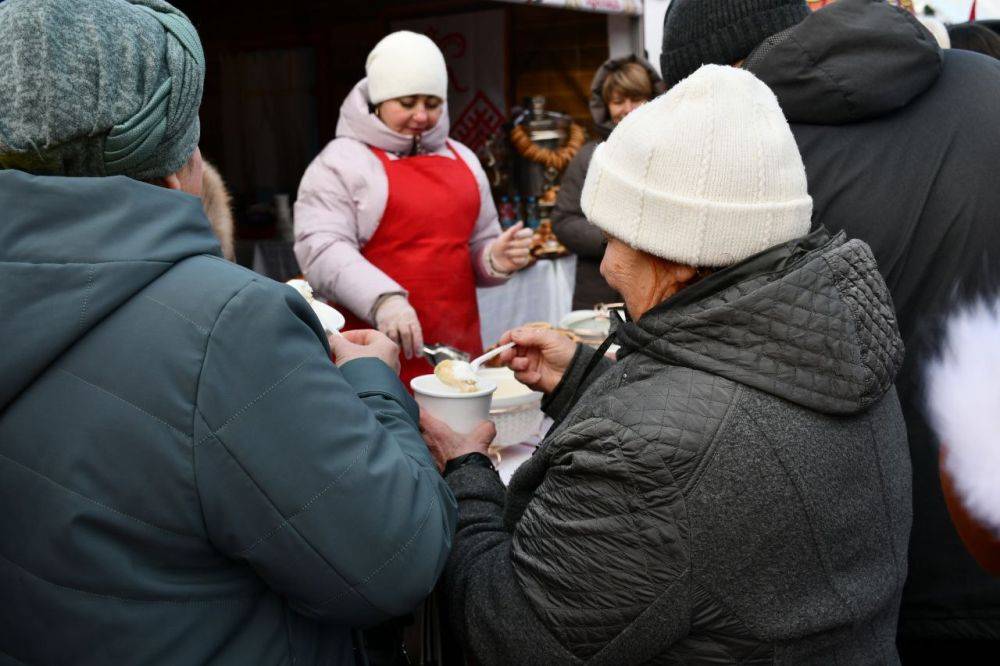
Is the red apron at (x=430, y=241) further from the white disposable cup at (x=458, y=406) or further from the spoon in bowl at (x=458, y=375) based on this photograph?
the white disposable cup at (x=458, y=406)

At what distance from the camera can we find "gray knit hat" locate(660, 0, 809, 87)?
5.78 feet

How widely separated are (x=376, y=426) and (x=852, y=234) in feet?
3.58

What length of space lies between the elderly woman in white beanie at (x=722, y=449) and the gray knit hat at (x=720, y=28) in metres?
0.67

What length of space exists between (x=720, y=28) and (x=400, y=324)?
4.62 ft

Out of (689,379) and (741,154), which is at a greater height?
(741,154)

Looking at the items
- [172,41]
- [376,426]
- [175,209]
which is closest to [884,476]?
[376,426]

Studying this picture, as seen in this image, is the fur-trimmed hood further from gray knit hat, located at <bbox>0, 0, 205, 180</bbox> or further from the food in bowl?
gray knit hat, located at <bbox>0, 0, 205, 180</bbox>

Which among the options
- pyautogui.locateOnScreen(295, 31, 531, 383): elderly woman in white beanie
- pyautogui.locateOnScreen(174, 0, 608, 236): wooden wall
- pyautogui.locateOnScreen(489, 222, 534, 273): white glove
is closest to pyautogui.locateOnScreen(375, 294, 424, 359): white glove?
pyautogui.locateOnScreen(295, 31, 531, 383): elderly woman in white beanie

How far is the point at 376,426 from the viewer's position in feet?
3.61

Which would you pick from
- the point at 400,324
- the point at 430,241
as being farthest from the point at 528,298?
the point at 400,324

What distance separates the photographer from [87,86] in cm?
96

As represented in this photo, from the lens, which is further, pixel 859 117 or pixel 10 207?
pixel 859 117

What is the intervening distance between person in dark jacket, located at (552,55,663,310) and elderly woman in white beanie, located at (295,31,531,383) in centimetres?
77

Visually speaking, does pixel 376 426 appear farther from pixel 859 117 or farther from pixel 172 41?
pixel 859 117
